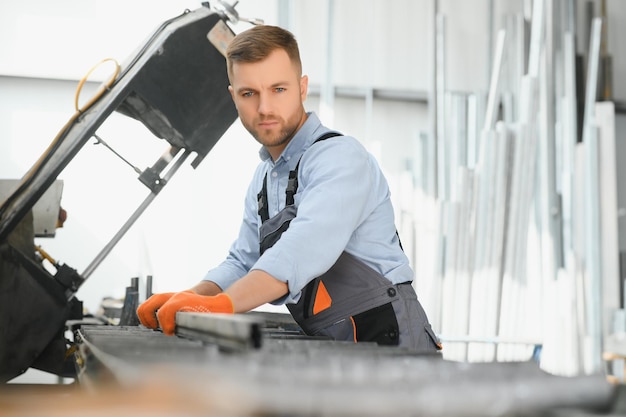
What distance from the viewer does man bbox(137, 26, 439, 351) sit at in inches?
67.3

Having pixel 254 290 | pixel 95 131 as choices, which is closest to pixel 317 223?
pixel 254 290

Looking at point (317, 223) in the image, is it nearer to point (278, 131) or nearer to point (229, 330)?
point (278, 131)

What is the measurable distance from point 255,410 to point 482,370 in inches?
12.8

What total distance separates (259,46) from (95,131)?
2.10ft

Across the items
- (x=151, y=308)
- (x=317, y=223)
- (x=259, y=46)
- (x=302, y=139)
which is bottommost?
(x=151, y=308)

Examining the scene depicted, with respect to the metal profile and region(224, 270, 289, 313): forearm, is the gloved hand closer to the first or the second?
region(224, 270, 289, 313): forearm

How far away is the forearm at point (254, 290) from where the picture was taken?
1.59 m

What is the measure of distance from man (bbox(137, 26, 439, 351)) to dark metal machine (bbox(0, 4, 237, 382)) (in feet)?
1.72

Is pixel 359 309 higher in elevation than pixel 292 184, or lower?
lower

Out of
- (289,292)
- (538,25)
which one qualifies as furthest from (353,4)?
(289,292)

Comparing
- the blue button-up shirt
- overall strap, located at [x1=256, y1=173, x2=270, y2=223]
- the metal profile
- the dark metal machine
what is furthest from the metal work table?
the dark metal machine

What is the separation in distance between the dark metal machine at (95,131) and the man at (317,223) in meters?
0.52

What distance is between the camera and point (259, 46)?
6.42 ft

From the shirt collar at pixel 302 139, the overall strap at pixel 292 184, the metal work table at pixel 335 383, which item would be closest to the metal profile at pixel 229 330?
the metal work table at pixel 335 383
